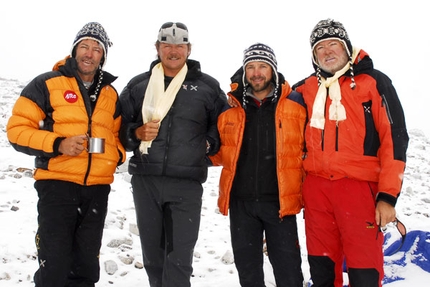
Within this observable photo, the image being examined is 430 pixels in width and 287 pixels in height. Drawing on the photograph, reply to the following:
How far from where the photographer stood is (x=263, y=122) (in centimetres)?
416

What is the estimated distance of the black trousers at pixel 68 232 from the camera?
12.0 ft

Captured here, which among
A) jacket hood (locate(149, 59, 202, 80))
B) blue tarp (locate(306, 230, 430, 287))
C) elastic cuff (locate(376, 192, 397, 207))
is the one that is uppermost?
jacket hood (locate(149, 59, 202, 80))

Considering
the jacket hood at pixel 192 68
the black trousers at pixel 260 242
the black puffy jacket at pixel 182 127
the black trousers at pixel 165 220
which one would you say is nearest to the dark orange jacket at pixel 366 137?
the black trousers at pixel 260 242

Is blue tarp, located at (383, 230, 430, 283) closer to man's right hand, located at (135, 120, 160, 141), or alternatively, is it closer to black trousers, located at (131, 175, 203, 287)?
black trousers, located at (131, 175, 203, 287)

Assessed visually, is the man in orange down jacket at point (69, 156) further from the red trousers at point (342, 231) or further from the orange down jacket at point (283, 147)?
the red trousers at point (342, 231)

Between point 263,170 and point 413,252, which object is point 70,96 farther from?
point 413,252

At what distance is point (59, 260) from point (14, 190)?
419 cm

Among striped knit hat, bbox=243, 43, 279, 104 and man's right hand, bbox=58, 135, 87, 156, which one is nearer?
man's right hand, bbox=58, 135, 87, 156

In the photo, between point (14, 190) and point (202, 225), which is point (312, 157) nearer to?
point (202, 225)

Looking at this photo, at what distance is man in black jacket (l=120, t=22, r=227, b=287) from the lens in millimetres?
4090

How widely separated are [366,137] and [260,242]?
158 centimetres

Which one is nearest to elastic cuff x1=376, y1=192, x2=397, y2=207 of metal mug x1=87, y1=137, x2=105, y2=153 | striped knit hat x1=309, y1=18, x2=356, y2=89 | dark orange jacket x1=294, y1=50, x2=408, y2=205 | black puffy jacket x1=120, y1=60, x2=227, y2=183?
dark orange jacket x1=294, y1=50, x2=408, y2=205

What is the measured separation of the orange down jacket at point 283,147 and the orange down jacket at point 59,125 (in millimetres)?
1269

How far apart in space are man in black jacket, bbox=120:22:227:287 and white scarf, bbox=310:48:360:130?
1157 mm
